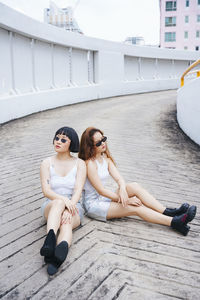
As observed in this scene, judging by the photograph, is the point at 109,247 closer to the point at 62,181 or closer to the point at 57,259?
the point at 57,259

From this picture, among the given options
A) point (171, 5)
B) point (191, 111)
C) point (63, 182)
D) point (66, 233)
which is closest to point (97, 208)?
point (63, 182)

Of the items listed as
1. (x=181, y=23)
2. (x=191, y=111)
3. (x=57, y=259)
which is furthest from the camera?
(x=181, y=23)

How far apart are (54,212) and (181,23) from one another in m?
55.0

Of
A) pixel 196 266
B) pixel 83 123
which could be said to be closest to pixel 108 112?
pixel 83 123

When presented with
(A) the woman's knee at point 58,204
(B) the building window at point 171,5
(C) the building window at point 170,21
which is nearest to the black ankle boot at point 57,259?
(A) the woman's knee at point 58,204

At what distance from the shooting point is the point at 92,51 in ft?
62.9

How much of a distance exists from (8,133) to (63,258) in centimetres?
695

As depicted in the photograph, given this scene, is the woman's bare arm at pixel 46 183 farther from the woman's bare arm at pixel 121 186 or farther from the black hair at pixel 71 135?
the woman's bare arm at pixel 121 186

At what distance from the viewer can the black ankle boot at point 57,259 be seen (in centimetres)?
282

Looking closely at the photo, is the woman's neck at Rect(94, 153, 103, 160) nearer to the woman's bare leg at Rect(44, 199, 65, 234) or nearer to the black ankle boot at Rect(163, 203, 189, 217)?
the woman's bare leg at Rect(44, 199, 65, 234)

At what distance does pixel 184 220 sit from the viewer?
3682 mm

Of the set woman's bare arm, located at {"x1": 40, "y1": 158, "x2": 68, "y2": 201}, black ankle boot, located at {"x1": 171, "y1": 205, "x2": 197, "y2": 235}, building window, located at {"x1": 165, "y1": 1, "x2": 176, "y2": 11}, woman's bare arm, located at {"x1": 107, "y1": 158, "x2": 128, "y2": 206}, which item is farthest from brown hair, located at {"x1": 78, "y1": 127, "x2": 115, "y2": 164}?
building window, located at {"x1": 165, "y1": 1, "x2": 176, "y2": 11}

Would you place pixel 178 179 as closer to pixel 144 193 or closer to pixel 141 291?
pixel 144 193

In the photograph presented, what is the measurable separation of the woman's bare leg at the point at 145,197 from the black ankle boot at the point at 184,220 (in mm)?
262
